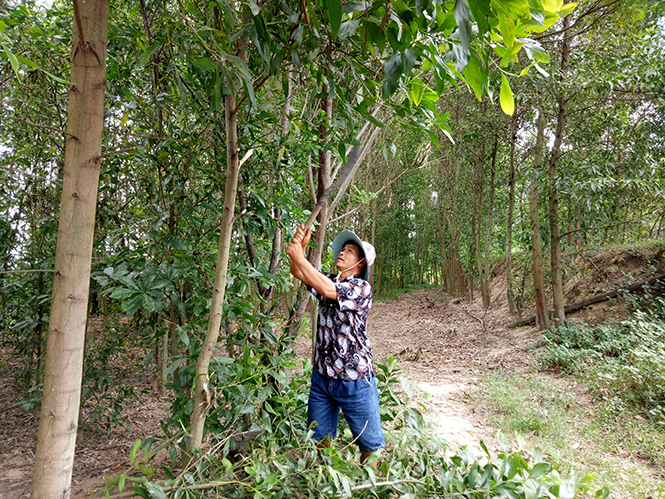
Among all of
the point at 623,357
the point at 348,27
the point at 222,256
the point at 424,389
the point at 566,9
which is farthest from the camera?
the point at 424,389

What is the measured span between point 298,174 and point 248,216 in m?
0.53

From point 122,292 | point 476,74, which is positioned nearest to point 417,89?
point 476,74

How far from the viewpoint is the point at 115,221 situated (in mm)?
3029

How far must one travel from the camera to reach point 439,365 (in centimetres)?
654

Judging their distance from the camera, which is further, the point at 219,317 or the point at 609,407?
the point at 609,407

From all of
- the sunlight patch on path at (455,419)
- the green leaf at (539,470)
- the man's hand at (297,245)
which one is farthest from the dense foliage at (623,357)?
the man's hand at (297,245)

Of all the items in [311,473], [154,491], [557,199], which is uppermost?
[557,199]

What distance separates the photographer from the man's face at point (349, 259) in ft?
8.14

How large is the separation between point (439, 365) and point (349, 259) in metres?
4.83

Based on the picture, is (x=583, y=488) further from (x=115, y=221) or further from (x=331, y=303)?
(x=115, y=221)

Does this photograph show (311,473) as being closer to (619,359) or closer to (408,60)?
(408,60)

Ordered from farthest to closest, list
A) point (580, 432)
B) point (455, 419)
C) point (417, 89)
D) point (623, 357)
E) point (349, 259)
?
point (623, 357) → point (455, 419) → point (580, 432) → point (349, 259) → point (417, 89)

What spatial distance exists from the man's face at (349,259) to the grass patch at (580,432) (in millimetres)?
1627

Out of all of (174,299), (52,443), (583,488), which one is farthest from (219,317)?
(583,488)
